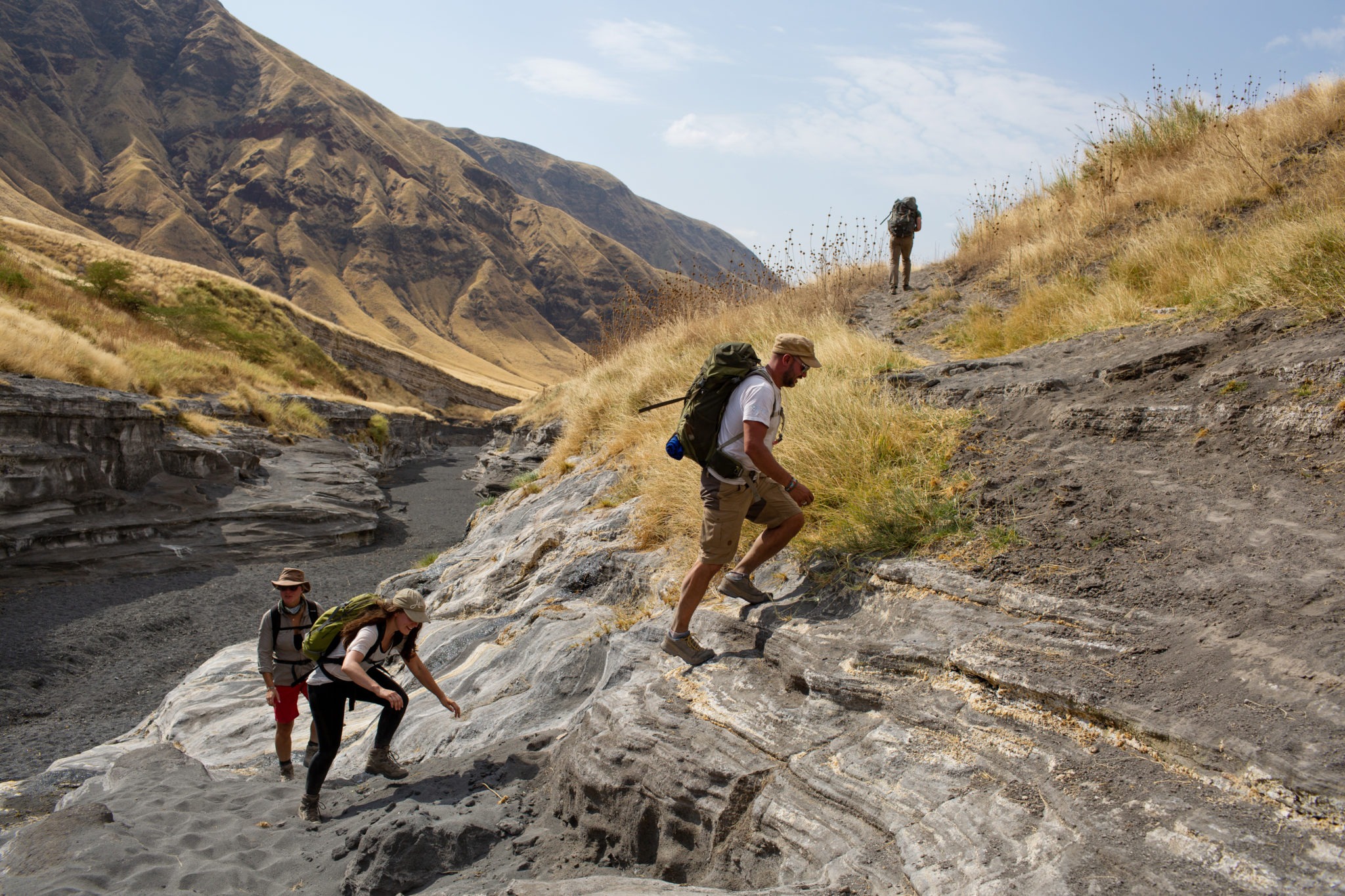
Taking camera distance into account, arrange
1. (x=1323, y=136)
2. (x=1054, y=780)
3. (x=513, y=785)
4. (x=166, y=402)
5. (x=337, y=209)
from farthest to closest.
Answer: (x=337, y=209) → (x=166, y=402) → (x=1323, y=136) → (x=513, y=785) → (x=1054, y=780)

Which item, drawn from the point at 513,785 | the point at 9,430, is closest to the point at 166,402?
the point at 9,430

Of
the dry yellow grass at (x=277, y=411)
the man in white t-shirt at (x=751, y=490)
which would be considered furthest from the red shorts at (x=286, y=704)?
the dry yellow grass at (x=277, y=411)

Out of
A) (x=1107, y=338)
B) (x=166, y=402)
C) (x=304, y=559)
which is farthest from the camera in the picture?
(x=166, y=402)

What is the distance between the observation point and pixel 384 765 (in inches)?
185

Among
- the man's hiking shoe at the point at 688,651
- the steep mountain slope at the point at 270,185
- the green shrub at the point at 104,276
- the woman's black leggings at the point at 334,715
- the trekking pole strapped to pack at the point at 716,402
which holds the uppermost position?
the steep mountain slope at the point at 270,185

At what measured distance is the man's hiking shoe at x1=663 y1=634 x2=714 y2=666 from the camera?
13.0ft

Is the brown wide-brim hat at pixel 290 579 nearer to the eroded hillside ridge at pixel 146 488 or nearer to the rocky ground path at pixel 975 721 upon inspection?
the rocky ground path at pixel 975 721

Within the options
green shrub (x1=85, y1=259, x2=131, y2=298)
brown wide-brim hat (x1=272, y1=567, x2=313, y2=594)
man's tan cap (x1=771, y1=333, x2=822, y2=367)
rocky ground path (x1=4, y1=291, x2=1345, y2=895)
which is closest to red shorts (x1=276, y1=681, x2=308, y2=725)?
rocky ground path (x1=4, y1=291, x2=1345, y2=895)

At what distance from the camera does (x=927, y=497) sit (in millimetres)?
4211

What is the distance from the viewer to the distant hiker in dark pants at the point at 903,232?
11.1 meters

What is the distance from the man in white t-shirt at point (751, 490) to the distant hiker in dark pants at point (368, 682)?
1802 mm

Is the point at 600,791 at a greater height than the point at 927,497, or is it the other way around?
the point at 927,497

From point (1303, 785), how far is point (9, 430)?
19.5m

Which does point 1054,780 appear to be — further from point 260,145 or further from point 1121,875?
point 260,145
